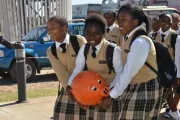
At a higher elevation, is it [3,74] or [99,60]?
[99,60]

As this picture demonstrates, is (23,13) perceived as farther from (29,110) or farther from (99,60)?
(99,60)

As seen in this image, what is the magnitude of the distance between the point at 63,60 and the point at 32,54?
5709mm

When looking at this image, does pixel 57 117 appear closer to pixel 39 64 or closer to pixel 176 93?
pixel 176 93

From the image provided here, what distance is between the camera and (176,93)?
4918mm

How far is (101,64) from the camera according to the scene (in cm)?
289

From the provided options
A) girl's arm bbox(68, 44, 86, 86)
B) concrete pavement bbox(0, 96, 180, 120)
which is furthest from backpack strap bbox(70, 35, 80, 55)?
concrete pavement bbox(0, 96, 180, 120)

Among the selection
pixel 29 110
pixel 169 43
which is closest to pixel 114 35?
pixel 169 43

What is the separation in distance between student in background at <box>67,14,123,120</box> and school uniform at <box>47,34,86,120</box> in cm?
21

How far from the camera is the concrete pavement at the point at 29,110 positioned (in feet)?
16.3

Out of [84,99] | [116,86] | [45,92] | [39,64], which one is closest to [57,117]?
[84,99]

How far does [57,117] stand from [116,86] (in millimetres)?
904

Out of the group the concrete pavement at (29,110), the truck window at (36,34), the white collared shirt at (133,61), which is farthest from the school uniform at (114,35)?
the truck window at (36,34)

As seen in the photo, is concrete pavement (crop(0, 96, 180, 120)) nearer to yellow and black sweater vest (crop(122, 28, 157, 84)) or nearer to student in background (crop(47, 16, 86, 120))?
student in background (crop(47, 16, 86, 120))

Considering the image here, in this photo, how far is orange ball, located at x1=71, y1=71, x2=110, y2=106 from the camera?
2.72 meters
